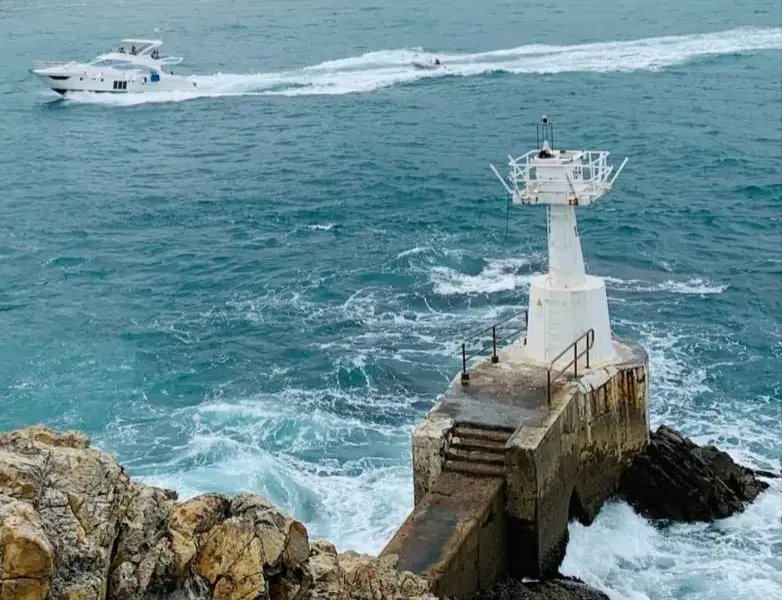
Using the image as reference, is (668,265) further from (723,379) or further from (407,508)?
(407,508)

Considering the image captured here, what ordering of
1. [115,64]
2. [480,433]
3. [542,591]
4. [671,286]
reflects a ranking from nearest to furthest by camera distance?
[542,591], [480,433], [671,286], [115,64]

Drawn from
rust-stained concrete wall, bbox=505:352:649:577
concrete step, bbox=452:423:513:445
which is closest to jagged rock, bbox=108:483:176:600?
rust-stained concrete wall, bbox=505:352:649:577

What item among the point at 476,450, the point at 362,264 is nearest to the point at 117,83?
the point at 362,264

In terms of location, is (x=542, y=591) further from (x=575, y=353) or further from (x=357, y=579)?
(x=357, y=579)

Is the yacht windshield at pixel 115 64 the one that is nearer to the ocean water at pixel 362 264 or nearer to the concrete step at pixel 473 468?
the ocean water at pixel 362 264

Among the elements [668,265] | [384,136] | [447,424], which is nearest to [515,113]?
[384,136]

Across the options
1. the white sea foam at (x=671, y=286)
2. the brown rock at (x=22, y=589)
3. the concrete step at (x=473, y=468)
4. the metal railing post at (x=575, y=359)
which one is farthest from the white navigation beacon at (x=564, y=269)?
the white sea foam at (x=671, y=286)
